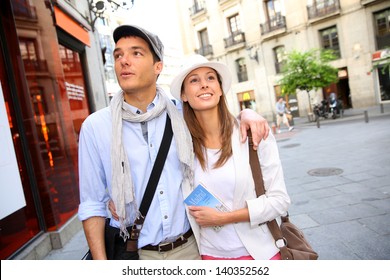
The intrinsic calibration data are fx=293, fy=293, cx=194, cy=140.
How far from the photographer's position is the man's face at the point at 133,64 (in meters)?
1.59

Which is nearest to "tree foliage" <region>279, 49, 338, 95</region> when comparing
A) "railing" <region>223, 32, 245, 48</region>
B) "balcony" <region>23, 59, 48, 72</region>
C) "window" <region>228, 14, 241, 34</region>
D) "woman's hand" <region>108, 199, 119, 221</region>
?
"railing" <region>223, 32, 245, 48</region>

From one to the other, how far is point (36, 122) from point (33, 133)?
0.19 metres

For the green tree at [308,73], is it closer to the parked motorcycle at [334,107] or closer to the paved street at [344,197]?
the parked motorcycle at [334,107]

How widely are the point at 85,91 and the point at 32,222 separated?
370 cm

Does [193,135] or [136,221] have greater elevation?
[193,135]

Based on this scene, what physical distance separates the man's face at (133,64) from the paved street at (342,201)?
2.33m

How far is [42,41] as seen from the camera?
420 cm

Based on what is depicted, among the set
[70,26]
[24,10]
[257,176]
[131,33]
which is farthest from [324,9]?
[257,176]

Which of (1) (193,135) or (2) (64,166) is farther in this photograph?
(2) (64,166)

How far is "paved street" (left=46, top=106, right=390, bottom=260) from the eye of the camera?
286cm

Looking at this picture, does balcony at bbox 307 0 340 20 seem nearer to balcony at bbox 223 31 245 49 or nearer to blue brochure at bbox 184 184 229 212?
balcony at bbox 223 31 245 49

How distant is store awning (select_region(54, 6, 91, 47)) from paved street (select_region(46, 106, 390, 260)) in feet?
11.1

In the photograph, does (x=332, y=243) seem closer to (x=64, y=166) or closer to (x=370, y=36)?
(x=64, y=166)

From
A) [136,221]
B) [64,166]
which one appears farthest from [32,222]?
[136,221]
